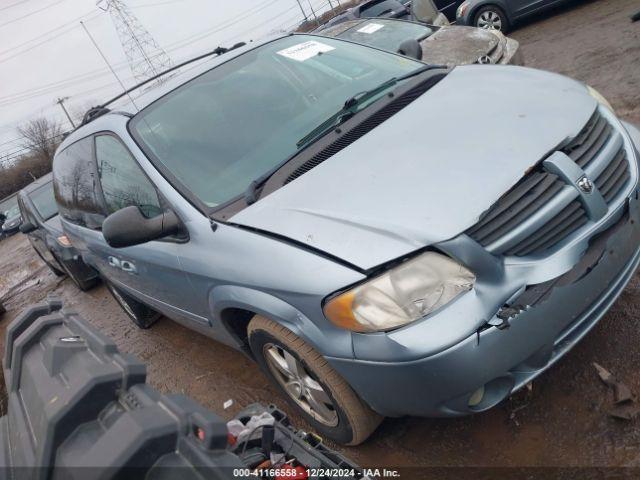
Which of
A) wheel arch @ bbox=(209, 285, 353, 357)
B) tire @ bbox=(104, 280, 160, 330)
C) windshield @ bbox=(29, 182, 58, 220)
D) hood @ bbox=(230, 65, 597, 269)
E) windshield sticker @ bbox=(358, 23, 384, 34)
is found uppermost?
windshield sticker @ bbox=(358, 23, 384, 34)

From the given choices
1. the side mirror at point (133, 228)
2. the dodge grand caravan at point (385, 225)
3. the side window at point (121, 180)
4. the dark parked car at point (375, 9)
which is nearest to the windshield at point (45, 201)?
the side window at point (121, 180)

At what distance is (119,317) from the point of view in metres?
5.52

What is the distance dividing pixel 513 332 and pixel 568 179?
639mm

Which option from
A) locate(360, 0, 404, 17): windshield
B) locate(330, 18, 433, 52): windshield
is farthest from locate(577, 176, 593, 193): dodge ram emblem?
locate(360, 0, 404, 17): windshield

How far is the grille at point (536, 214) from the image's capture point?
186cm

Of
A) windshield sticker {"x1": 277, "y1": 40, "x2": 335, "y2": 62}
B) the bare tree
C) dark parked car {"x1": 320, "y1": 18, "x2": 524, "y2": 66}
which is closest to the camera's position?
windshield sticker {"x1": 277, "y1": 40, "x2": 335, "y2": 62}

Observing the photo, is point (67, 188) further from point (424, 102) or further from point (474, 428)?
point (474, 428)

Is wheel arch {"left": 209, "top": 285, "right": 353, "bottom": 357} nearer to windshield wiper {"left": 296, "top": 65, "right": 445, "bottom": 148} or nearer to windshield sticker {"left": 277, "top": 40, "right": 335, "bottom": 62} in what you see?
windshield wiper {"left": 296, "top": 65, "right": 445, "bottom": 148}

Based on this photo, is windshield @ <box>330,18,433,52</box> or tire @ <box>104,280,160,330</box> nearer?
tire @ <box>104,280,160,330</box>

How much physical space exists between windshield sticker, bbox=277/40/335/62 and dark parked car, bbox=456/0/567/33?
23.3 feet

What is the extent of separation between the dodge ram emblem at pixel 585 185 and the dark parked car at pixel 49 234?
5113 millimetres

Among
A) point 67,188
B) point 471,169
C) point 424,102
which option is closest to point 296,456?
point 471,169

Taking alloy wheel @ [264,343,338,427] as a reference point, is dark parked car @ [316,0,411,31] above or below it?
above

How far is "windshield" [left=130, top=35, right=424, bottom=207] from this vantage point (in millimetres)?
2617
